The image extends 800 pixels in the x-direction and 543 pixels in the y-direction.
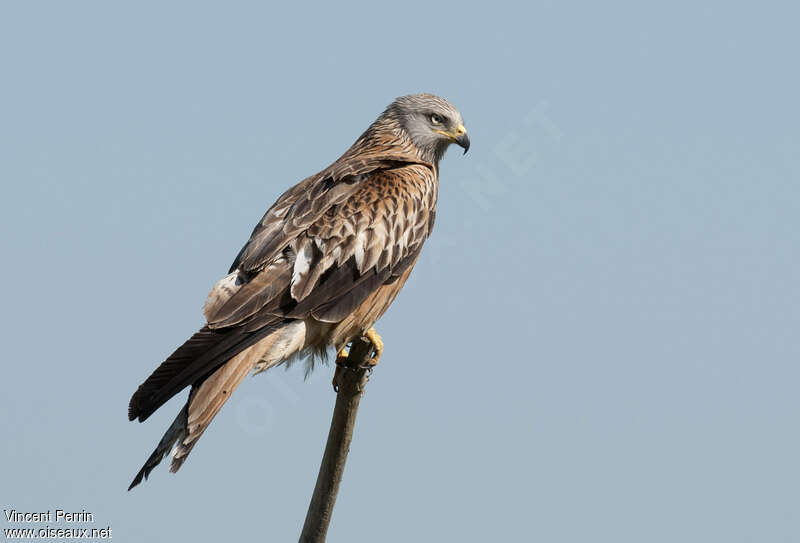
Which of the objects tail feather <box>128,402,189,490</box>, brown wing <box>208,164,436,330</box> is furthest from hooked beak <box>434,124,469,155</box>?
tail feather <box>128,402,189,490</box>

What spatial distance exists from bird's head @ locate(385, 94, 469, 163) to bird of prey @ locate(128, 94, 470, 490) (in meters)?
0.34

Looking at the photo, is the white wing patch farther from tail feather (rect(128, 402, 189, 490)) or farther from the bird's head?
the bird's head

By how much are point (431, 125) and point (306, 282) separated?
247 cm

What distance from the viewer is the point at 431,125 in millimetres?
8609

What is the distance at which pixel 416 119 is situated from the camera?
8.61 meters

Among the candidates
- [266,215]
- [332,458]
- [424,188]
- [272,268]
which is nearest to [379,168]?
[424,188]

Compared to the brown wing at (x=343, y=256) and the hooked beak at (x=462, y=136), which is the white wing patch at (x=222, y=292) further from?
the hooked beak at (x=462, y=136)

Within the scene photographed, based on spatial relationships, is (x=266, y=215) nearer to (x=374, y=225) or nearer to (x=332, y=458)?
(x=374, y=225)

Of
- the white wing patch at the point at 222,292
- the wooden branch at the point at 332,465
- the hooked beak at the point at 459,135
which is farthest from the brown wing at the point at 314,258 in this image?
the hooked beak at the point at 459,135

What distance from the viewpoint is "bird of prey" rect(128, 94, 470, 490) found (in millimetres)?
6031

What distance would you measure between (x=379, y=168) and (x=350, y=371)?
Answer: 176 centimetres

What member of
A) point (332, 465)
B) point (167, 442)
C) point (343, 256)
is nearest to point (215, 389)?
point (167, 442)

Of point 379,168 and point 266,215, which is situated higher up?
point 379,168

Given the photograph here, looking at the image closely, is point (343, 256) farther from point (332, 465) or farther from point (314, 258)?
point (332, 465)
